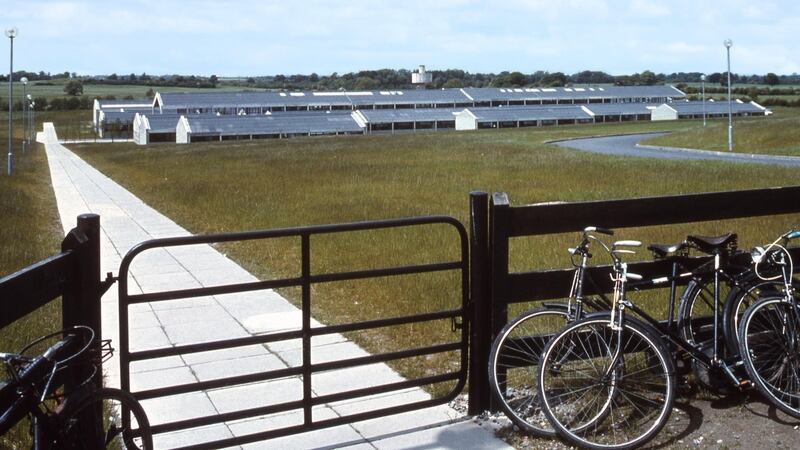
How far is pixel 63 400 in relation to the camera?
15.0ft

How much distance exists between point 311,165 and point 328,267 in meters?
29.4

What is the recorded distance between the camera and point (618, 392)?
622 centimetres

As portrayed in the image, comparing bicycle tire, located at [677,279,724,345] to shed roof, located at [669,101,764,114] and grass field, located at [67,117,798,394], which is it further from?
shed roof, located at [669,101,764,114]

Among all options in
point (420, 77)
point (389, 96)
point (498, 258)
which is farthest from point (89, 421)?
point (420, 77)

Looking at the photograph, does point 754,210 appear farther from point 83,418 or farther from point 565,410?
point 83,418

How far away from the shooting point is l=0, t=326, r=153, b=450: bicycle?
405cm

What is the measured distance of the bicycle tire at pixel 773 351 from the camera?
600 centimetres

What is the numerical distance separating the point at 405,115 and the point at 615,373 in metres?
121

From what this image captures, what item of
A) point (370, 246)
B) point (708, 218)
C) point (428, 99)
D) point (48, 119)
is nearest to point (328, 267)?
point (370, 246)

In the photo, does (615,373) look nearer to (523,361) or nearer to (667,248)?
(523,361)

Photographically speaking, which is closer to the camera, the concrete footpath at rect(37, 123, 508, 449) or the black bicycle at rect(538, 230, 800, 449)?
the black bicycle at rect(538, 230, 800, 449)

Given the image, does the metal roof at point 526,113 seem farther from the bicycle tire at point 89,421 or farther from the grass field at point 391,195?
the bicycle tire at point 89,421

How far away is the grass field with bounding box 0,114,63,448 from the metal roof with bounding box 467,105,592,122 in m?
87.5

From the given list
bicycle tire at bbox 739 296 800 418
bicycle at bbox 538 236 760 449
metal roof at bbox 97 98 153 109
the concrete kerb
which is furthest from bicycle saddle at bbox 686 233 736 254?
metal roof at bbox 97 98 153 109
